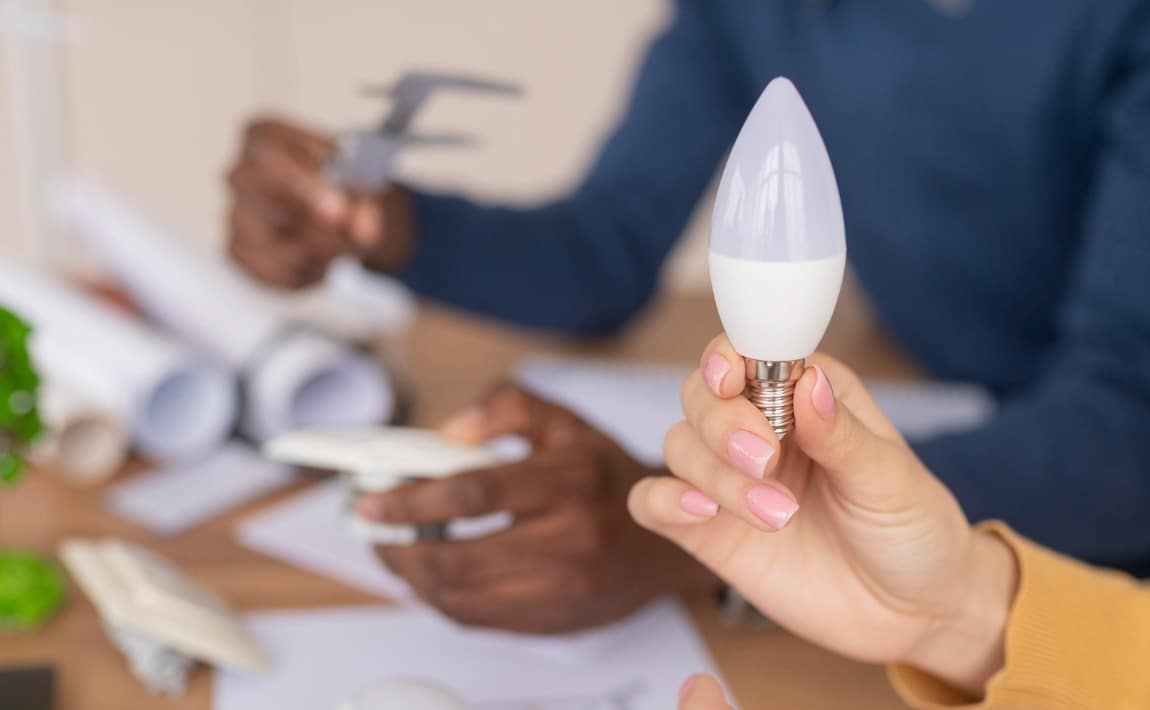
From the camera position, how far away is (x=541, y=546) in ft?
1.72

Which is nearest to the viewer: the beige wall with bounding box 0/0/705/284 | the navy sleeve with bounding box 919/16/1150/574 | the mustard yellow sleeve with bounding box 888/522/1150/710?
the mustard yellow sleeve with bounding box 888/522/1150/710

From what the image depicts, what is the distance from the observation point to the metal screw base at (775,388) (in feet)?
1.11

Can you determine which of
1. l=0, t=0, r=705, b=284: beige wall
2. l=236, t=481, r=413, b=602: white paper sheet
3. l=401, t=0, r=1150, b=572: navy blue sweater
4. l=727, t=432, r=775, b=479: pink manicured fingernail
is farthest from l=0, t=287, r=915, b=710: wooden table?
l=0, t=0, r=705, b=284: beige wall

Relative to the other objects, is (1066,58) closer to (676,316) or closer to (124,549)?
(676,316)

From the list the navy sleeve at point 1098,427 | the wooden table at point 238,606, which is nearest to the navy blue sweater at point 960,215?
the navy sleeve at point 1098,427

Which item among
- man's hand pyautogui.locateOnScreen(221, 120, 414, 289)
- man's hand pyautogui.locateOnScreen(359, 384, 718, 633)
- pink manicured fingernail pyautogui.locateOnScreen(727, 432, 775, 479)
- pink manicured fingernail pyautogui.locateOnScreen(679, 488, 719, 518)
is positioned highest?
pink manicured fingernail pyautogui.locateOnScreen(727, 432, 775, 479)

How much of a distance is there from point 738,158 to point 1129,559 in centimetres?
48

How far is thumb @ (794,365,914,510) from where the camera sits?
34cm

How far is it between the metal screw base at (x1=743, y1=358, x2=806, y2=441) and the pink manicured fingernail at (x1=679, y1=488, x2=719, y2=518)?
0.04 metres

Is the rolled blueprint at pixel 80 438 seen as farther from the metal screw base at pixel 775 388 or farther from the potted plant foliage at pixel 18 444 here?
the metal screw base at pixel 775 388

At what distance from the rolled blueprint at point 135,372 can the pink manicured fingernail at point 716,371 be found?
0.51m

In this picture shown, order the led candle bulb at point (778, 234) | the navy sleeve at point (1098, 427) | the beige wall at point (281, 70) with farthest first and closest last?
1. the beige wall at point (281, 70)
2. the navy sleeve at point (1098, 427)
3. the led candle bulb at point (778, 234)

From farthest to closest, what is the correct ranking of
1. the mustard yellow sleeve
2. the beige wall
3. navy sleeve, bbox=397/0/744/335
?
the beige wall → navy sleeve, bbox=397/0/744/335 → the mustard yellow sleeve

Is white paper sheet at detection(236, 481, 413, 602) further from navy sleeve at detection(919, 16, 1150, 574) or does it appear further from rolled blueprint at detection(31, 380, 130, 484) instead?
navy sleeve at detection(919, 16, 1150, 574)
